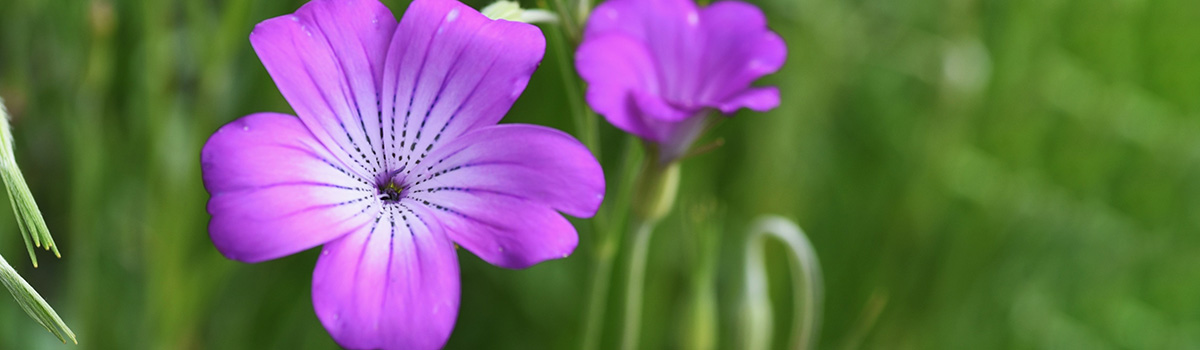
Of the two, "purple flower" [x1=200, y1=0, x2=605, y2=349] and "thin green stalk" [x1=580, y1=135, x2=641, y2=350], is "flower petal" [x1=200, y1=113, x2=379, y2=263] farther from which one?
"thin green stalk" [x1=580, y1=135, x2=641, y2=350]

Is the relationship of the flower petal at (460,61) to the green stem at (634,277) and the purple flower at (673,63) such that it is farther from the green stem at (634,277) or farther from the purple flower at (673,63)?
the green stem at (634,277)

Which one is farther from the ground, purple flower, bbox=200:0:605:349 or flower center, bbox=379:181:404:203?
purple flower, bbox=200:0:605:349

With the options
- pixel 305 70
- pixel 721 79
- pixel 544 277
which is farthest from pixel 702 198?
pixel 305 70

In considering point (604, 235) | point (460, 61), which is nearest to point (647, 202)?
point (604, 235)

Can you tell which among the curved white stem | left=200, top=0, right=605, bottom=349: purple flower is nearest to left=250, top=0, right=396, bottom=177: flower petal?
left=200, top=0, right=605, bottom=349: purple flower

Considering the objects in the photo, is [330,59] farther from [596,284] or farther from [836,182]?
[836,182]

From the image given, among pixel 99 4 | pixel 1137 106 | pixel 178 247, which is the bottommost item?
pixel 1137 106

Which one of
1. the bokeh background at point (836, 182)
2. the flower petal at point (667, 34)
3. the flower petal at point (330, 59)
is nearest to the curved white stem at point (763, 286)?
the bokeh background at point (836, 182)

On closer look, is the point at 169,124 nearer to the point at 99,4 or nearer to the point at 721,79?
the point at 99,4
